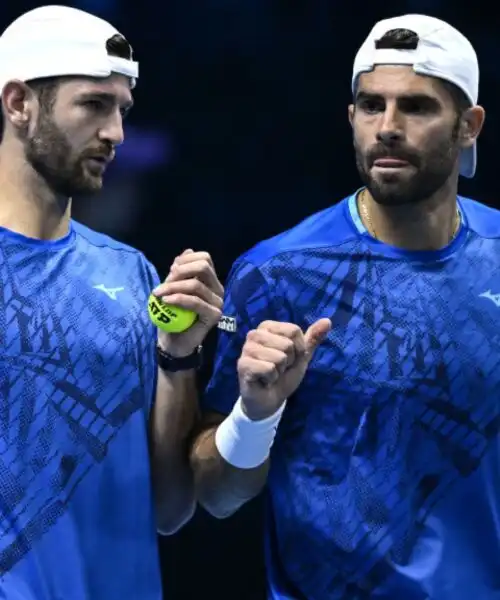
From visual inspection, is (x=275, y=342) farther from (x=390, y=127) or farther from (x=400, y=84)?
(x=400, y=84)

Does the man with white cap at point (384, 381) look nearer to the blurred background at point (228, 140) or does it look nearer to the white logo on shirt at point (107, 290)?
the white logo on shirt at point (107, 290)

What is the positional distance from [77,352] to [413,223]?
79 cm

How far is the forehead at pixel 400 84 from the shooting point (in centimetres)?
335

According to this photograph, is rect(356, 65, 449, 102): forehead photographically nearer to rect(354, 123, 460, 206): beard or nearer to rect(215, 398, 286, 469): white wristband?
rect(354, 123, 460, 206): beard

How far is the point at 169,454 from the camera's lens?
3.36m

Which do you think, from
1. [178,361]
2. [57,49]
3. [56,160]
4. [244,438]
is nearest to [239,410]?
[244,438]

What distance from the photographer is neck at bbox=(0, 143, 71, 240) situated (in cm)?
325

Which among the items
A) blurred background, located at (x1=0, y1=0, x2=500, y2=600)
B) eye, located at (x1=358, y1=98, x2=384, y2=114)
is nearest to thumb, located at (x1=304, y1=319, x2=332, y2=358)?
eye, located at (x1=358, y1=98, x2=384, y2=114)

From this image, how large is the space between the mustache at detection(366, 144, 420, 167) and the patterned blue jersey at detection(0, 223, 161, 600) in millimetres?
588

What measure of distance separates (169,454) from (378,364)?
501mm

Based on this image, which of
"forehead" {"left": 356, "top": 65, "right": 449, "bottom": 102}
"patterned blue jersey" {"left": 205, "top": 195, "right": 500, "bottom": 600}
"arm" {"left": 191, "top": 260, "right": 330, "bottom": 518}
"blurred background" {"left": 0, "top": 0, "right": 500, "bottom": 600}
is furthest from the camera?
"blurred background" {"left": 0, "top": 0, "right": 500, "bottom": 600}

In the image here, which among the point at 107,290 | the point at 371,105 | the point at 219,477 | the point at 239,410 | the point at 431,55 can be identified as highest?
the point at 431,55

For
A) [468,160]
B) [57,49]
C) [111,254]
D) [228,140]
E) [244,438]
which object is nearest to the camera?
[244,438]

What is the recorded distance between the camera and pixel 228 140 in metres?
4.69
